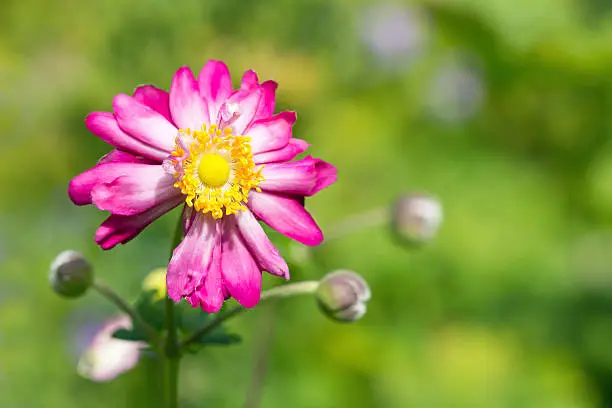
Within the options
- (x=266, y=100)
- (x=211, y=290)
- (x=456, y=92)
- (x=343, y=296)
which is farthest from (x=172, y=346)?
(x=456, y=92)

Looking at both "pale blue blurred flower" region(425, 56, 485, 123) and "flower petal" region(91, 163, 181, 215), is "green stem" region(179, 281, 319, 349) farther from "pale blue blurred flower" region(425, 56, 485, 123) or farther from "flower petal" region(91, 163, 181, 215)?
"pale blue blurred flower" region(425, 56, 485, 123)

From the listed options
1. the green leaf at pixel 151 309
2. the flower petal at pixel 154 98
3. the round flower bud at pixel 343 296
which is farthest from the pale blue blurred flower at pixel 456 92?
the flower petal at pixel 154 98

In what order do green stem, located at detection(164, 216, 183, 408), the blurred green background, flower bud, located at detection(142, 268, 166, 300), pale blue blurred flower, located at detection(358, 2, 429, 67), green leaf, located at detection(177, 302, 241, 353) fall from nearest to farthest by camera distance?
green stem, located at detection(164, 216, 183, 408) < green leaf, located at detection(177, 302, 241, 353) < flower bud, located at detection(142, 268, 166, 300) < the blurred green background < pale blue blurred flower, located at detection(358, 2, 429, 67)

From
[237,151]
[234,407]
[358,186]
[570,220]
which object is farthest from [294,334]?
[237,151]

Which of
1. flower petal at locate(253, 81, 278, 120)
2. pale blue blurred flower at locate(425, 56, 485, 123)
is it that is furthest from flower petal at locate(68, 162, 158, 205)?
pale blue blurred flower at locate(425, 56, 485, 123)

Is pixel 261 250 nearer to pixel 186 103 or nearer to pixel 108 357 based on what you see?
pixel 186 103

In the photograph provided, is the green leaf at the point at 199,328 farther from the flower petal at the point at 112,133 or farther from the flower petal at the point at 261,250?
the flower petal at the point at 112,133

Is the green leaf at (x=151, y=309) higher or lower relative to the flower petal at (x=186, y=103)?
lower

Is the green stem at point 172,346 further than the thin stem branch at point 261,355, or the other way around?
the thin stem branch at point 261,355

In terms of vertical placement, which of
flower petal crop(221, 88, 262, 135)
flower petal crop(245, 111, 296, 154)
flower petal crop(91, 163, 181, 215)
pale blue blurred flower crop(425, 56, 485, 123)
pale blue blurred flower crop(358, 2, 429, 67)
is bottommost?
flower petal crop(91, 163, 181, 215)
